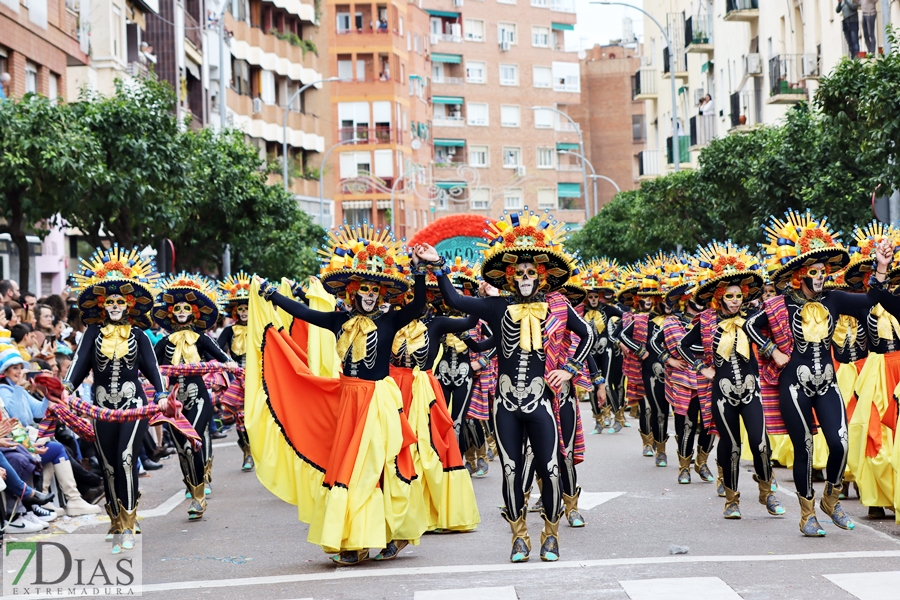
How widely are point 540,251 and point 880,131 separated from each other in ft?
35.7

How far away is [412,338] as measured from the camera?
12.6 metres

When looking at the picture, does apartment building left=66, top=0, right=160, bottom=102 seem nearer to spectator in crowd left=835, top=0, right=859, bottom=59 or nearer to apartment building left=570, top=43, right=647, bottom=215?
spectator in crowd left=835, top=0, right=859, bottom=59

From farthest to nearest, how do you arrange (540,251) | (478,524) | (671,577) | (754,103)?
(754,103), (478,524), (540,251), (671,577)

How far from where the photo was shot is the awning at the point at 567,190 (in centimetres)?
10728

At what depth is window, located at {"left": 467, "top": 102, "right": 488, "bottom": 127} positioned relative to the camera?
104 metres

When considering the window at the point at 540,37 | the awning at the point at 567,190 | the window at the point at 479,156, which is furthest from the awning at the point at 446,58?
the awning at the point at 567,190

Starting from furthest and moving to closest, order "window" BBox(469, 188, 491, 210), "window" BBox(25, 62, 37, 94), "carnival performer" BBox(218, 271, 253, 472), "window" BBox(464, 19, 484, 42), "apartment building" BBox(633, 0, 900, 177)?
"window" BBox(464, 19, 484, 42), "window" BBox(469, 188, 491, 210), "apartment building" BBox(633, 0, 900, 177), "window" BBox(25, 62, 37, 94), "carnival performer" BBox(218, 271, 253, 472)

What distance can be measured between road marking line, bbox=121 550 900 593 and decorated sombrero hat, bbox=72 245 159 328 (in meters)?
2.82

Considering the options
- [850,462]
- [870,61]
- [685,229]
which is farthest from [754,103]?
[850,462]

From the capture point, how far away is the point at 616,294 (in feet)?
68.7

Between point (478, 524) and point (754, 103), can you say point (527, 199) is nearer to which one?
point (754, 103)

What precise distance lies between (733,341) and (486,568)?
3333 millimetres

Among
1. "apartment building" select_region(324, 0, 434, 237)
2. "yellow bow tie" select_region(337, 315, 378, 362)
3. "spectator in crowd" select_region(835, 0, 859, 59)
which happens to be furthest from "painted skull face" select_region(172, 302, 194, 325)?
"apartment building" select_region(324, 0, 434, 237)

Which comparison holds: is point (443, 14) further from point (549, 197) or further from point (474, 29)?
point (549, 197)
